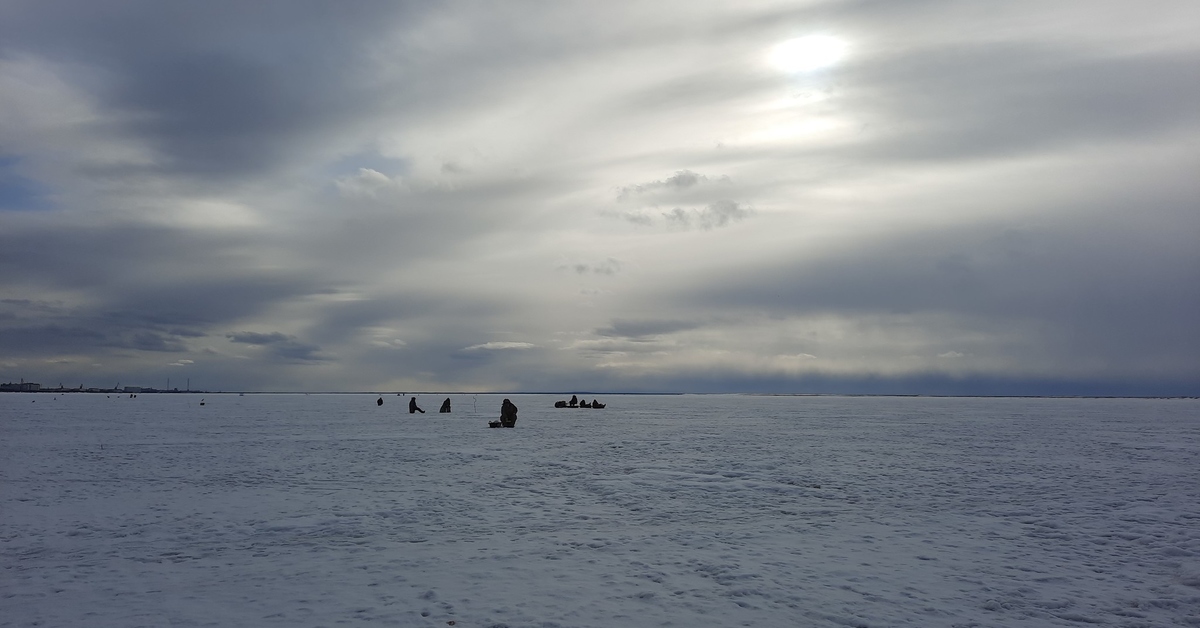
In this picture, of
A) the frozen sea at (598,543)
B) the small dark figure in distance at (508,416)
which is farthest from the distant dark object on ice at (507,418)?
the frozen sea at (598,543)

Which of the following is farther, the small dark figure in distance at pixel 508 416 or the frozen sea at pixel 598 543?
the small dark figure in distance at pixel 508 416

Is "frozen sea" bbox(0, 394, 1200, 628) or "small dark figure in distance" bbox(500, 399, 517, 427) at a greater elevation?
"small dark figure in distance" bbox(500, 399, 517, 427)

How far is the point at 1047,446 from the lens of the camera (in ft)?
139

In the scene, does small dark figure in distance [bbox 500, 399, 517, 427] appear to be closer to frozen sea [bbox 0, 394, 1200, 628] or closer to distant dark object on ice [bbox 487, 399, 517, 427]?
distant dark object on ice [bbox 487, 399, 517, 427]

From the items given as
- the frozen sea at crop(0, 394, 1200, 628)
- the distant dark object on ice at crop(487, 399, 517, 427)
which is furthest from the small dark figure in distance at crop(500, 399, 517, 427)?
the frozen sea at crop(0, 394, 1200, 628)

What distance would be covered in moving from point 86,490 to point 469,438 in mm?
26139

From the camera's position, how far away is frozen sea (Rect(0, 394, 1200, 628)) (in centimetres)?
1155

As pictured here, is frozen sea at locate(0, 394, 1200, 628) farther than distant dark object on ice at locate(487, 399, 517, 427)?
No

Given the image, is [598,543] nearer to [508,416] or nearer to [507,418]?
[507,418]

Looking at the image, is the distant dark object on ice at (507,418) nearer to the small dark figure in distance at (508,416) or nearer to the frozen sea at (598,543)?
the small dark figure in distance at (508,416)

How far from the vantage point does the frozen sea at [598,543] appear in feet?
37.9

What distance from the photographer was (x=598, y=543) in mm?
16156

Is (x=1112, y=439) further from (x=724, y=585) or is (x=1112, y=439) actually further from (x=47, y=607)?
(x=47, y=607)

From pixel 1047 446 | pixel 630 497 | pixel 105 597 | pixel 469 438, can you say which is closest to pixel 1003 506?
pixel 630 497
